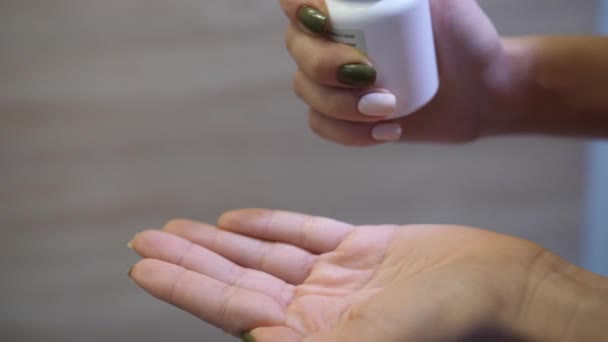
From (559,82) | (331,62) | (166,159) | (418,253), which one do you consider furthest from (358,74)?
(166,159)

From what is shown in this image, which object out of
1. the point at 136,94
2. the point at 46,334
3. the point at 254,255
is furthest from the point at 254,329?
the point at 46,334

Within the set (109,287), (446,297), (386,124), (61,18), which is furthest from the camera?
(109,287)

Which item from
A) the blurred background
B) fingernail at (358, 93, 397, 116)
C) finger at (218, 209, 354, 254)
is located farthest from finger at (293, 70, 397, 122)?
the blurred background

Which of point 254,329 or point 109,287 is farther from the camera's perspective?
point 109,287

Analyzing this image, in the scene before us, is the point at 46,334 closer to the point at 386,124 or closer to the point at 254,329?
the point at 254,329

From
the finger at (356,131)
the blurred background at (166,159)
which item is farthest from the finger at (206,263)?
the blurred background at (166,159)

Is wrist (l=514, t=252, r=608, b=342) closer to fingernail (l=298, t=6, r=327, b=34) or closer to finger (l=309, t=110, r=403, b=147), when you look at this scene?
→ finger (l=309, t=110, r=403, b=147)
